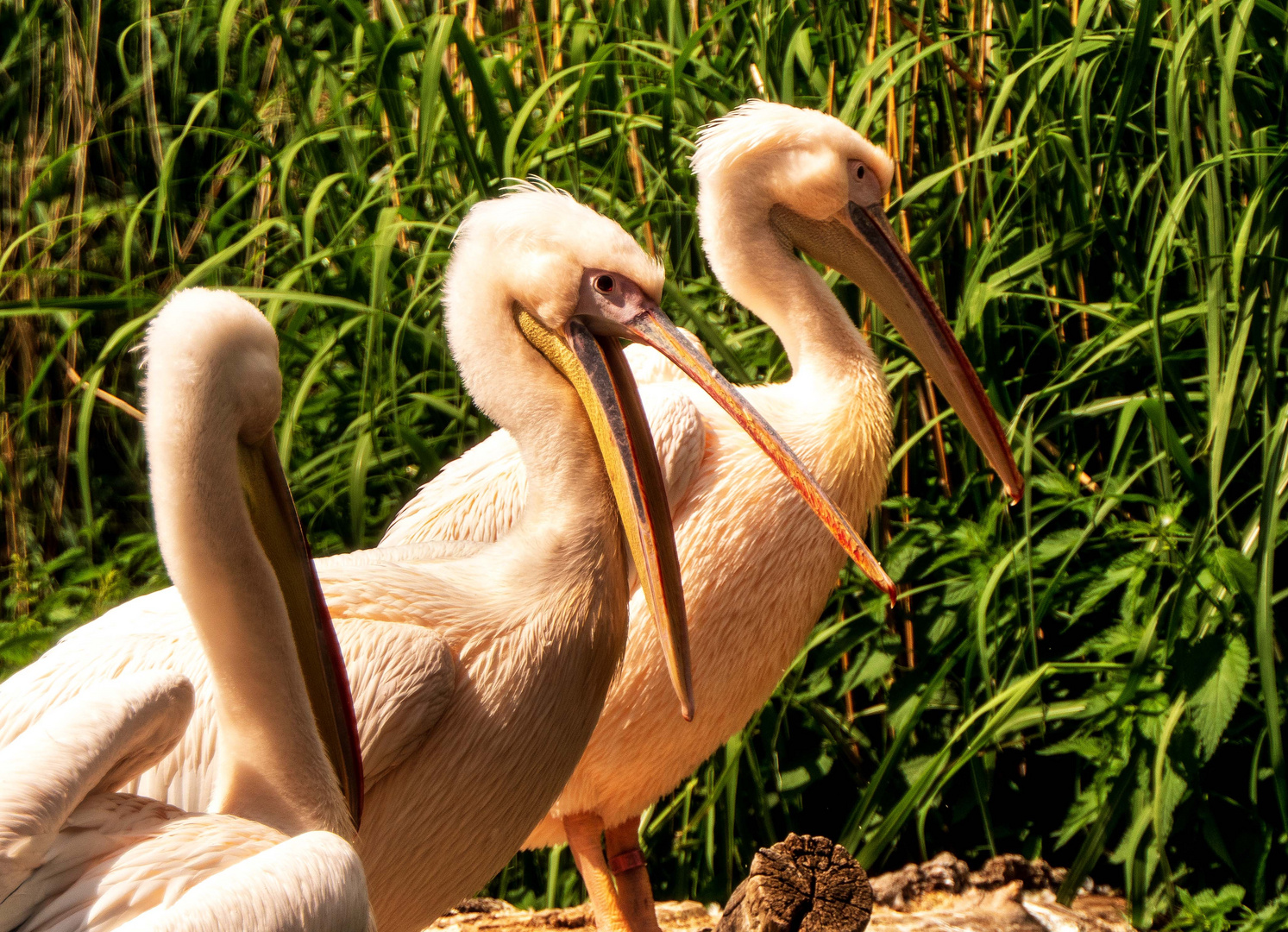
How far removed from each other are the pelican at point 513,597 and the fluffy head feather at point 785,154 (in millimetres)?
777

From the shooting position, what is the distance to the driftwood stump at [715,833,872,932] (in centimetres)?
220

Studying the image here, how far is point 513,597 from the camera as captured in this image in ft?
6.56

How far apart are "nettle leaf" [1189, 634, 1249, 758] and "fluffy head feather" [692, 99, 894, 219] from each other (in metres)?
1.14

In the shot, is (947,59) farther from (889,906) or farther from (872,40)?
(889,906)

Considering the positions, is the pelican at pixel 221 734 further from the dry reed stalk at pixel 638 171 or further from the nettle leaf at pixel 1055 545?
the dry reed stalk at pixel 638 171

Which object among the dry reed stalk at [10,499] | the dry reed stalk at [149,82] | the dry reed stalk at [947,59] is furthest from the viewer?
the dry reed stalk at [10,499]

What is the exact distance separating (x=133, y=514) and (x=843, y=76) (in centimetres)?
264

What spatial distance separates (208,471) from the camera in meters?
1.56

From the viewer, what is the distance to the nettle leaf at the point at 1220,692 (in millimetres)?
2457

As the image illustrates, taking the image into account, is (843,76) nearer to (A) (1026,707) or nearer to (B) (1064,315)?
(B) (1064,315)

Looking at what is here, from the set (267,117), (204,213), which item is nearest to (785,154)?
(267,117)

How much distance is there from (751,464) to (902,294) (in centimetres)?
52

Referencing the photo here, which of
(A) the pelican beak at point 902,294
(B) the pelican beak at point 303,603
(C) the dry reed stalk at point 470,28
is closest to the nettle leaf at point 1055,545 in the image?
(A) the pelican beak at point 902,294

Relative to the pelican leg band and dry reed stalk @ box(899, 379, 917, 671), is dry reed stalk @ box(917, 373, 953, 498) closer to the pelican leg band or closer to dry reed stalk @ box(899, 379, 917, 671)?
dry reed stalk @ box(899, 379, 917, 671)
